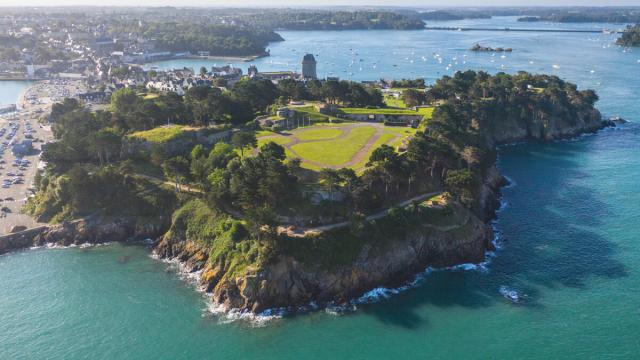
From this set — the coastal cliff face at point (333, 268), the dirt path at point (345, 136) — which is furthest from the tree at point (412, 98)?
the coastal cliff face at point (333, 268)

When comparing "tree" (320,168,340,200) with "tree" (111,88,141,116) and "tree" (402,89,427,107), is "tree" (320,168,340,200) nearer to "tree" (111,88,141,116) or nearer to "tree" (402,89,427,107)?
"tree" (111,88,141,116)

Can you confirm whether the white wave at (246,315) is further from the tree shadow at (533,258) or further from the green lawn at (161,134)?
the green lawn at (161,134)

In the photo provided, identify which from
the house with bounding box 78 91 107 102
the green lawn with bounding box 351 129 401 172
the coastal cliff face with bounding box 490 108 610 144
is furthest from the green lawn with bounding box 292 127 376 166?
the house with bounding box 78 91 107 102

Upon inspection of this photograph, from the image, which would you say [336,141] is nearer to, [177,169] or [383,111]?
[383,111]

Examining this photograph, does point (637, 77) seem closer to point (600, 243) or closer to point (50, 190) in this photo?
point (600, 243)

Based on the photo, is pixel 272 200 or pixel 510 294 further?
pixel 272 200

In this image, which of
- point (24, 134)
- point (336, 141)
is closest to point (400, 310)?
point (336, 141)
